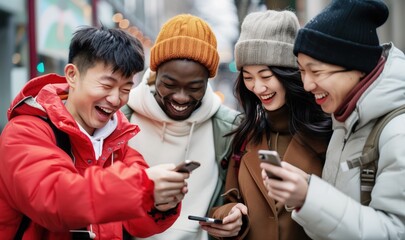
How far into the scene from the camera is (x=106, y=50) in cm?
241

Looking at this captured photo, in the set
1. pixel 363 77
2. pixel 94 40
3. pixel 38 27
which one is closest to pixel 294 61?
pixel 363 77

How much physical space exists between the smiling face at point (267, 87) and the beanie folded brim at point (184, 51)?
314 millimetres

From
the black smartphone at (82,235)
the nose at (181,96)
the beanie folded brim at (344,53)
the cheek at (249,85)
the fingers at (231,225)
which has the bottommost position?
the fingers at (231,225)

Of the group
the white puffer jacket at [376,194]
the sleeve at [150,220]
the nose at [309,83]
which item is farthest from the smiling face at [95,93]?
the white puffer jacket at [376,194]

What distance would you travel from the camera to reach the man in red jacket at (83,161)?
1.97m

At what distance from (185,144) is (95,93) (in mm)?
1011

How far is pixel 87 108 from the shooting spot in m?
2.39

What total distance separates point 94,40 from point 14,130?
2.08 ft

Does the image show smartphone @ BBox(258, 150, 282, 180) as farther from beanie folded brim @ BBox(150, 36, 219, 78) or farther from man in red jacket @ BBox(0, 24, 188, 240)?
beanie folded brim @ BBox(150, 36, 219, 78)

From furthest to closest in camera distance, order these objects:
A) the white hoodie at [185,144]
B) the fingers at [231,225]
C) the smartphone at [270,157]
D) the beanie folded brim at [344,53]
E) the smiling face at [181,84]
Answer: the white hoodie at [185,144], the smiling face at [181,84], the fingers at [231,225], the beanie folded brim at [344,53], the smartphone at [270,157]

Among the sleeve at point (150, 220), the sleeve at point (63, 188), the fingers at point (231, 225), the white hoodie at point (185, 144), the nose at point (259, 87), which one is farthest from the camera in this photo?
the white hoodie at point (185, 144)

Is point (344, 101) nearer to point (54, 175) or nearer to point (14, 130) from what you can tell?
point (54, 175)

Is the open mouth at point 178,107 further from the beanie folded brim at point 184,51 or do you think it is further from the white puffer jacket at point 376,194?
the white puffer jacket at point 376,194

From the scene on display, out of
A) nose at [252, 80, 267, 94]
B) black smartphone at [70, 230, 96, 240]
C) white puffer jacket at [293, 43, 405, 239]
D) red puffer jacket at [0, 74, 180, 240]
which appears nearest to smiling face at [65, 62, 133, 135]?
red puffer jacket at [0, 74, 180, 240]
